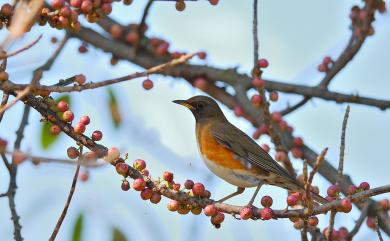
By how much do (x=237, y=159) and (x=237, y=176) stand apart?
25 cm

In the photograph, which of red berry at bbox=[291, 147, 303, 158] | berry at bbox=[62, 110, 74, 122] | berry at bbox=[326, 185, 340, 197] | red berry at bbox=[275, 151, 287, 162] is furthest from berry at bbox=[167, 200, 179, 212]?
red berry at bbox=[291, 147, 303, 158]

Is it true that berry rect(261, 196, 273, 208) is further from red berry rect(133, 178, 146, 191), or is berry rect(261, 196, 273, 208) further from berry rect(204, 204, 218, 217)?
red berry rect(133, 178, 146, 191)

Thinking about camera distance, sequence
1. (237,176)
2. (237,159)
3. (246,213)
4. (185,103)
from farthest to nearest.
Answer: (185,103), (237,159), (237,176), (246,213)

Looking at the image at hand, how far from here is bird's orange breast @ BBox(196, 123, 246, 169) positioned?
6.52m

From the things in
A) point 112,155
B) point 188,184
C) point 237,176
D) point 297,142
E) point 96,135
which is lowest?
point 112,155

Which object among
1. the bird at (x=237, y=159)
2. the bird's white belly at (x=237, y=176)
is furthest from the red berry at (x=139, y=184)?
the bird's white belly at (x=237, y=176)

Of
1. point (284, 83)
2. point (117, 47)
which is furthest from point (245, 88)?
point (117, 47)

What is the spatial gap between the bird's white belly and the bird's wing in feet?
0.40

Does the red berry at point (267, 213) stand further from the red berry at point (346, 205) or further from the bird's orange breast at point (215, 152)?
the bird's orange breast at point (215, 152)

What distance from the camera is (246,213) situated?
171 inches

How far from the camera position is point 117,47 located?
8547 mm

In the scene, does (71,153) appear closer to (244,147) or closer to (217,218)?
(217,218)

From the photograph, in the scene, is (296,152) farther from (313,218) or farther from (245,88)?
(313,218)

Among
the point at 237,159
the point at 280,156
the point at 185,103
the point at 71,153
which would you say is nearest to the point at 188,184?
the point at 71,153
